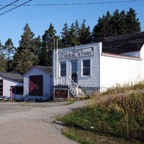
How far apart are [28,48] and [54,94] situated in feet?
159

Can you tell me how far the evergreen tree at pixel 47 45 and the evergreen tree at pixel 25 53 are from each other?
2.13 metres

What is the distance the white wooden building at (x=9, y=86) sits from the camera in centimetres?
3892

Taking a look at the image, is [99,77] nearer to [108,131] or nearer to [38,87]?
[38,87]

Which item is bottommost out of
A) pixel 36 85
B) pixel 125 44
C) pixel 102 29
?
pixel 36 85

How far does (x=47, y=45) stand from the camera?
251ft

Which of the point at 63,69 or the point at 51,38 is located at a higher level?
the point at 51,38

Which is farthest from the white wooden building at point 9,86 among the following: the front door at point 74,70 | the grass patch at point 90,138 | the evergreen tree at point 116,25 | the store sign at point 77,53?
the evergreen tree at point 116,25

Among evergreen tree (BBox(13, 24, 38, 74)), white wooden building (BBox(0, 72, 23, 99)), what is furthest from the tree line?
white wooden building (BBox(0, 72, 23, 99))

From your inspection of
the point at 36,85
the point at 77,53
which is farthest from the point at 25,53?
the point at 77,53

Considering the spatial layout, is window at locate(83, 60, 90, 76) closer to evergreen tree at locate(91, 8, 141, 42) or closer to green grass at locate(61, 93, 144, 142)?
green grass at locate(61, 93, 144, 142)

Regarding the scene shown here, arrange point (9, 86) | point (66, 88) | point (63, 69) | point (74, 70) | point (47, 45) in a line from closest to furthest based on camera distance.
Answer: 1. point (66, 88)
2. point (74, 70)
3. point (63, 69)
4. point (9, 86)
5. point (47, 45)

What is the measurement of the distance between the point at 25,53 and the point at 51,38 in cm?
783

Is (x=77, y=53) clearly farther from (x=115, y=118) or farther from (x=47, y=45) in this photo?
(x=47, y=45)

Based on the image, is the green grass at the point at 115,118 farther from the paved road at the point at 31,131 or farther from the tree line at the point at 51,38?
the tree line at the point at 51,38
